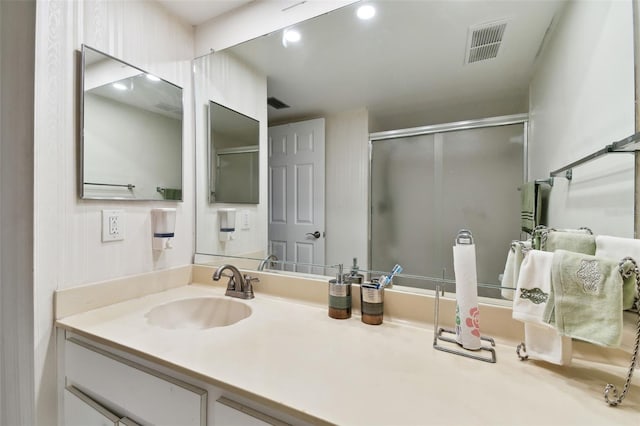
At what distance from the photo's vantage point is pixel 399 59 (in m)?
1.12

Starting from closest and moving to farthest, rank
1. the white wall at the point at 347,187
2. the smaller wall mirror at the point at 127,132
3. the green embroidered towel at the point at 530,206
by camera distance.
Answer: the green embroidered towel at the point at 530,206
the smaller wall mirror at the point at 127,132
the white wall at the point at 347,187

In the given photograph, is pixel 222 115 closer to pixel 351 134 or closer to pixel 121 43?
pixel 121 43

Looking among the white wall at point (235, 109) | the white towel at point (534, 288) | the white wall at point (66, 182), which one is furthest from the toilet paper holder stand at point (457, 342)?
the white wall at point (66, 182)

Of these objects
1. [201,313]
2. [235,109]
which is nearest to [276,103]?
[235,109]

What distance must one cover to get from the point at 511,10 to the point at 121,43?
151 cm

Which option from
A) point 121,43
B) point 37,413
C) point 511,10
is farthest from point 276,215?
point 511,10

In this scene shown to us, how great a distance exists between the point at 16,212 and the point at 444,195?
154cm

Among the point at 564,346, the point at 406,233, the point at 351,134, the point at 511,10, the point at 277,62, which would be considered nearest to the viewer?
the point at 564,346

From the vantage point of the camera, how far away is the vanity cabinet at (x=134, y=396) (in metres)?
0.63

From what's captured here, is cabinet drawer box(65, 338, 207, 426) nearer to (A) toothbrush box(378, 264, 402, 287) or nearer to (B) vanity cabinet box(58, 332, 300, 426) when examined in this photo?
(B) vanity cabinet box(58, 332, 300, 426)

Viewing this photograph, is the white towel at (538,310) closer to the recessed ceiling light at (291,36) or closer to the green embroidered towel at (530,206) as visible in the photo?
the green embroidered towel at (530,206)

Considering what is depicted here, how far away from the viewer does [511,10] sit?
0.93 metres

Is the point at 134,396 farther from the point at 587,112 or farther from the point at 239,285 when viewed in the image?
the point at 587,112

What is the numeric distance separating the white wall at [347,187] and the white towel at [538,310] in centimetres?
55
